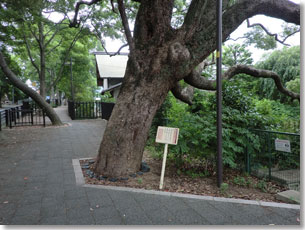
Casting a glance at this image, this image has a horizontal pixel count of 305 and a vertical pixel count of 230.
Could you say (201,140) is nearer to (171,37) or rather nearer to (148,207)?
(148,207)

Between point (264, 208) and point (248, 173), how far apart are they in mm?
1823

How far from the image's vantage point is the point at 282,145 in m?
4.39

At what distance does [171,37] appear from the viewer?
4734 millimetres

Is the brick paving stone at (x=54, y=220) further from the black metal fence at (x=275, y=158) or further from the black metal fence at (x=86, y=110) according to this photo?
the black metal fence at (x=86, y=110)

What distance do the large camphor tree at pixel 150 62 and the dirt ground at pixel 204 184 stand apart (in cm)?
32

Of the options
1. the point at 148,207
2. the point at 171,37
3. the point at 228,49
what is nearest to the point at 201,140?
the point at 148,207

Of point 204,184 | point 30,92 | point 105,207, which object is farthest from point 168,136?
point 30,92

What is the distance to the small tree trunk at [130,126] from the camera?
4594 mm

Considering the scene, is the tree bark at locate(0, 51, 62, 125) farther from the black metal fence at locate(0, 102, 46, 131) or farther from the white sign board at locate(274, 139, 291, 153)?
the white sign board at locate(274, 139, 291, 153)

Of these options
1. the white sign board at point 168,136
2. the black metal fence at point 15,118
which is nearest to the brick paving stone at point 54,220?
the white sign board at point 168,136

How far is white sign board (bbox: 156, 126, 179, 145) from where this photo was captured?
4.14 metres

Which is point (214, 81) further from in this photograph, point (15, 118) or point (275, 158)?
point (15, 118)

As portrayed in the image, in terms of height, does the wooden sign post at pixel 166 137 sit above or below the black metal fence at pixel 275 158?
above

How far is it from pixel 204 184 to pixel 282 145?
1707 millimetres
